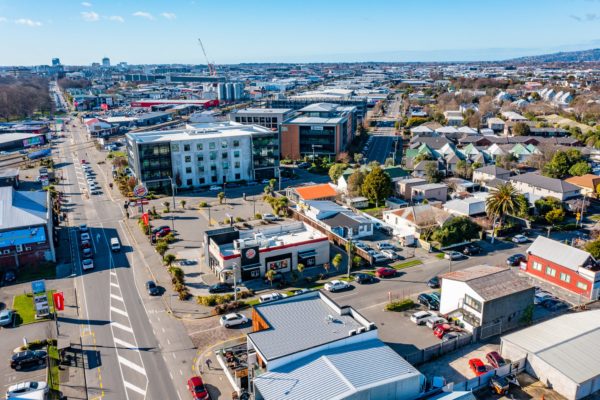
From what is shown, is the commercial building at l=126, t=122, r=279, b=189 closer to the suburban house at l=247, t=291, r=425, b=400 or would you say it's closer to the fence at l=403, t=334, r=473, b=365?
the suburban house at l=247, t=291, r=425, b=400

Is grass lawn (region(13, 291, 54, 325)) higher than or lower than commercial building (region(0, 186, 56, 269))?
lower

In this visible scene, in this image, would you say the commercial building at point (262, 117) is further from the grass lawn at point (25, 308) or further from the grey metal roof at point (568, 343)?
the grey metal roof at point (568, 343)

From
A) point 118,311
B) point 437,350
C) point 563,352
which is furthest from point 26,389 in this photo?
point 563,352

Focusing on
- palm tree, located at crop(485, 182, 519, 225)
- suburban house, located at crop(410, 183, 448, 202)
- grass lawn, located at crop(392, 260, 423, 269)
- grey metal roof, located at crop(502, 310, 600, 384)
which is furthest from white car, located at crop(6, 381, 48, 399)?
suburban house, located at crop(410, 183, 448, 202)

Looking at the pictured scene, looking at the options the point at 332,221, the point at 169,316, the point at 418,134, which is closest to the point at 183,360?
the point at 169,316

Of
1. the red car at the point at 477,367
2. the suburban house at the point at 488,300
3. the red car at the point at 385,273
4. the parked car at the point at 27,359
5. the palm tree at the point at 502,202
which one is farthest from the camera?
the palm tree at the point at 502,202

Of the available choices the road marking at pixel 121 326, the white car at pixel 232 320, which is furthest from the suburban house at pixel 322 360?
the road marking at pixel 121 326
